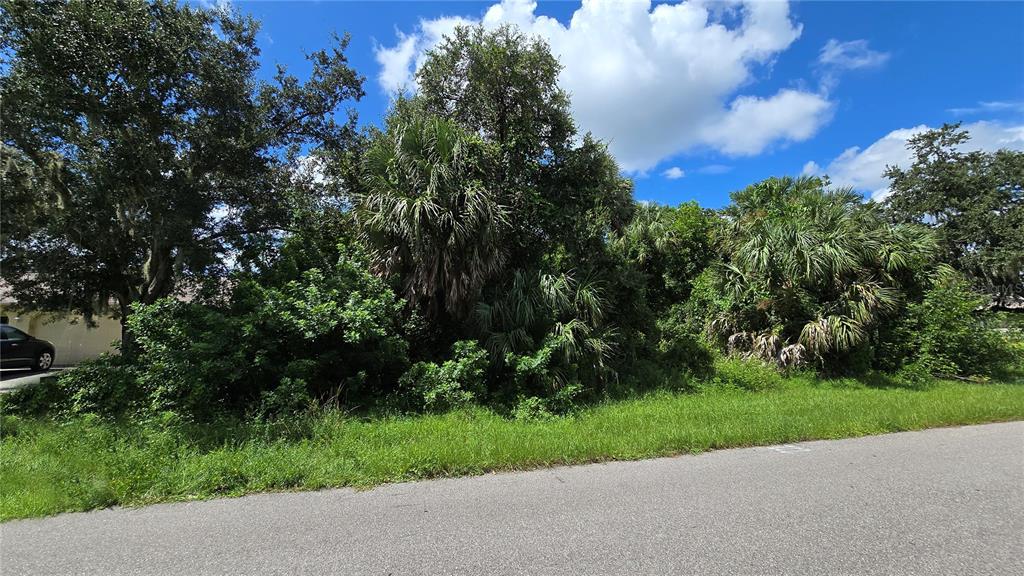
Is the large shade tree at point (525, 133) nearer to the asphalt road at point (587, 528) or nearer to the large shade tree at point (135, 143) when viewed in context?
the large shade tree at point (135, 143)

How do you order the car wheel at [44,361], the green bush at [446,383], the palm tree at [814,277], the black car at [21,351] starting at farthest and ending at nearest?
1. the car wheel at [44,361]
2. the black car at [21,351]
3. the palm tree at [814,277]
4. the green bush at [446,383]

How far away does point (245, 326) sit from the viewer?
6.49 m

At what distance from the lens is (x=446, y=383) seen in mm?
7141

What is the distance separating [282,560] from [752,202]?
1519 centimetres

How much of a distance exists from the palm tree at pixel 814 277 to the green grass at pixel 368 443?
2.66 metres

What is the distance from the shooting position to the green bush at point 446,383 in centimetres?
707

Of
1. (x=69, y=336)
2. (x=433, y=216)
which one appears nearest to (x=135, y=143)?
(x=433, y=216)

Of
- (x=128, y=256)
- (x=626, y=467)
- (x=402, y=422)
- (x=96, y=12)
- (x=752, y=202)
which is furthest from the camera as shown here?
(x=752, y=202)

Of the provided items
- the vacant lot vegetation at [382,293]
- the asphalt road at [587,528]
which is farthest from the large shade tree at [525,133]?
the asphalt road at [587,528]

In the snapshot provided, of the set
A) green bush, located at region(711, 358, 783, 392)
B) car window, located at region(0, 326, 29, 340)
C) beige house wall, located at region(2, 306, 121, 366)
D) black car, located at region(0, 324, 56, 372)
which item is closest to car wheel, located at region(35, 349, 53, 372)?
black car, located at region(0, 324, 56, 372)

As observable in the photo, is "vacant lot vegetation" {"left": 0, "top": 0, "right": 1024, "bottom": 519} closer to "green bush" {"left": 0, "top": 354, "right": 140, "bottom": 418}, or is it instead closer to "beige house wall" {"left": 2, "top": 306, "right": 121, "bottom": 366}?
"green bush" {"left": 0, "top": 354, "right": 140, "bottom": 418}

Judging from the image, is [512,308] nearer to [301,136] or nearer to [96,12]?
[301,136]

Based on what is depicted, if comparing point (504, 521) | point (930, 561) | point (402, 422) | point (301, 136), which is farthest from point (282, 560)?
point (301, 136)

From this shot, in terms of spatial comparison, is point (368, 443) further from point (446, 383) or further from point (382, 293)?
point (382, 293)
